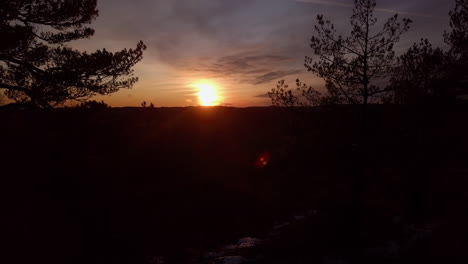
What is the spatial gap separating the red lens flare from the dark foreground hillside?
201mm

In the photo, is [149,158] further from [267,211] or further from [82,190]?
[267,211]

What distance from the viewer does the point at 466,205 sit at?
56.3 ft

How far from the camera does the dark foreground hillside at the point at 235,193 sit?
11406 mm

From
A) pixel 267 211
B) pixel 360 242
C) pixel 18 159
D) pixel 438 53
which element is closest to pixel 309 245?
pixel 360 242

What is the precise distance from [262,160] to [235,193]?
37.1 ft

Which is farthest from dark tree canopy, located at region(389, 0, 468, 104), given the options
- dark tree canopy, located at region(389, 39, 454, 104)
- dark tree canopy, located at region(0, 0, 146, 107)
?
dark tree canopy, located at region(0, 0, 146, 107)

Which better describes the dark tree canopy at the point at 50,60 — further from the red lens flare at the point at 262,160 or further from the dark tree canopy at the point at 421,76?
the red lens flare at the point at 262,160

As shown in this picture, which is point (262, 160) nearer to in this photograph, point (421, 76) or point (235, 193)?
point (235, 193)

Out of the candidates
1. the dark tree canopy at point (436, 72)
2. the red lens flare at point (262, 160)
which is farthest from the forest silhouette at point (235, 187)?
the red lens flare at point (262, 160)

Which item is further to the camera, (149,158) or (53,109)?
(149,158)

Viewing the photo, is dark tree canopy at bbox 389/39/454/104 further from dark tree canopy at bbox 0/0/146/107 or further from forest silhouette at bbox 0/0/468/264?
dark tree canopy at bbox 0/0/146/107

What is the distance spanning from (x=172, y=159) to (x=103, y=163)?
19.6 feet

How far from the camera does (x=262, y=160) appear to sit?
32219 mm

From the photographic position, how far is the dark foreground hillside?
11.4 m
